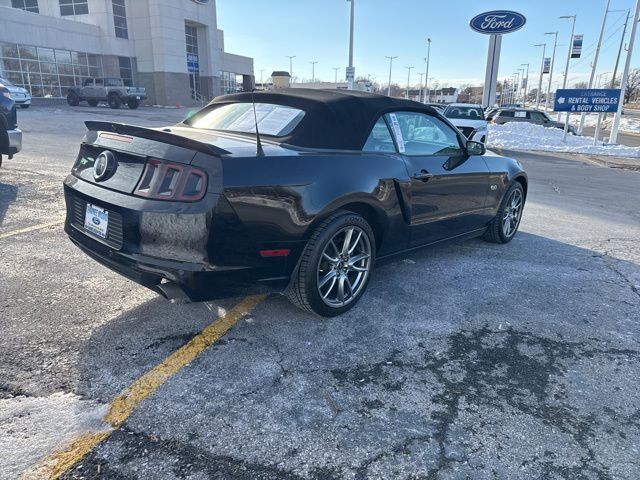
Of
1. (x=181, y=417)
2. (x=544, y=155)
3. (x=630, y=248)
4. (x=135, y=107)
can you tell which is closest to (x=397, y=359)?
(x=181, y=417)

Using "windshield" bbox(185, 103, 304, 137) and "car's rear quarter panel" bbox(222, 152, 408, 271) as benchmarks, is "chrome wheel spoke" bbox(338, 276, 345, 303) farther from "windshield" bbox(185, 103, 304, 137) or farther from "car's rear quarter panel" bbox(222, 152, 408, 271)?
"windshield" bbox(185, 103, 304, 137)

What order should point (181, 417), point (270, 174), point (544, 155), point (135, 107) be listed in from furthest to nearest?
point (135, 107), point (544, 155), point (270, 174), point (181, 417)

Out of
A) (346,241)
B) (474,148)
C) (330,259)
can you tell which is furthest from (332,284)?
(474,148)

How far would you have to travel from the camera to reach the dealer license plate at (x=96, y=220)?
2.96 metres

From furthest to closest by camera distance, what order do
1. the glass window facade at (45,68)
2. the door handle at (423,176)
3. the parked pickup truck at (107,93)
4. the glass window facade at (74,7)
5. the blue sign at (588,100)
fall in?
the glass window facade at (74,7) < the glass window facade at (45,68) < the parked pickup truck at (107,93) < the blue sign at (588,100) < the door handle at (423,176)

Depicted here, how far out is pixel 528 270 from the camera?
454 centimetres

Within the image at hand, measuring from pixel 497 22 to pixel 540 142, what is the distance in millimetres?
10379

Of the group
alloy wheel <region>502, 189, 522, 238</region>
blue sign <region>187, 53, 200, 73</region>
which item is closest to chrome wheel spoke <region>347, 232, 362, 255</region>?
alloy wheel <region>502, 189, 522, 238</region>

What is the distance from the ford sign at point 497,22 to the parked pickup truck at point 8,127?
2507 centimetres

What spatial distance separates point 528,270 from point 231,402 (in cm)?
326

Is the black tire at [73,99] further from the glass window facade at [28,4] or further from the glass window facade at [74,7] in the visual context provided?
the glass window facade at [28,4]

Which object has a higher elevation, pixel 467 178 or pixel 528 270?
pixel 467 178

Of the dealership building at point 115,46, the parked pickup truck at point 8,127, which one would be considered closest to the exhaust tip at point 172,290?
the parked pickup truck at point 8,127

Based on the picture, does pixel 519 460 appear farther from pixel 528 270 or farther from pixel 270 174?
pixel 528 270
